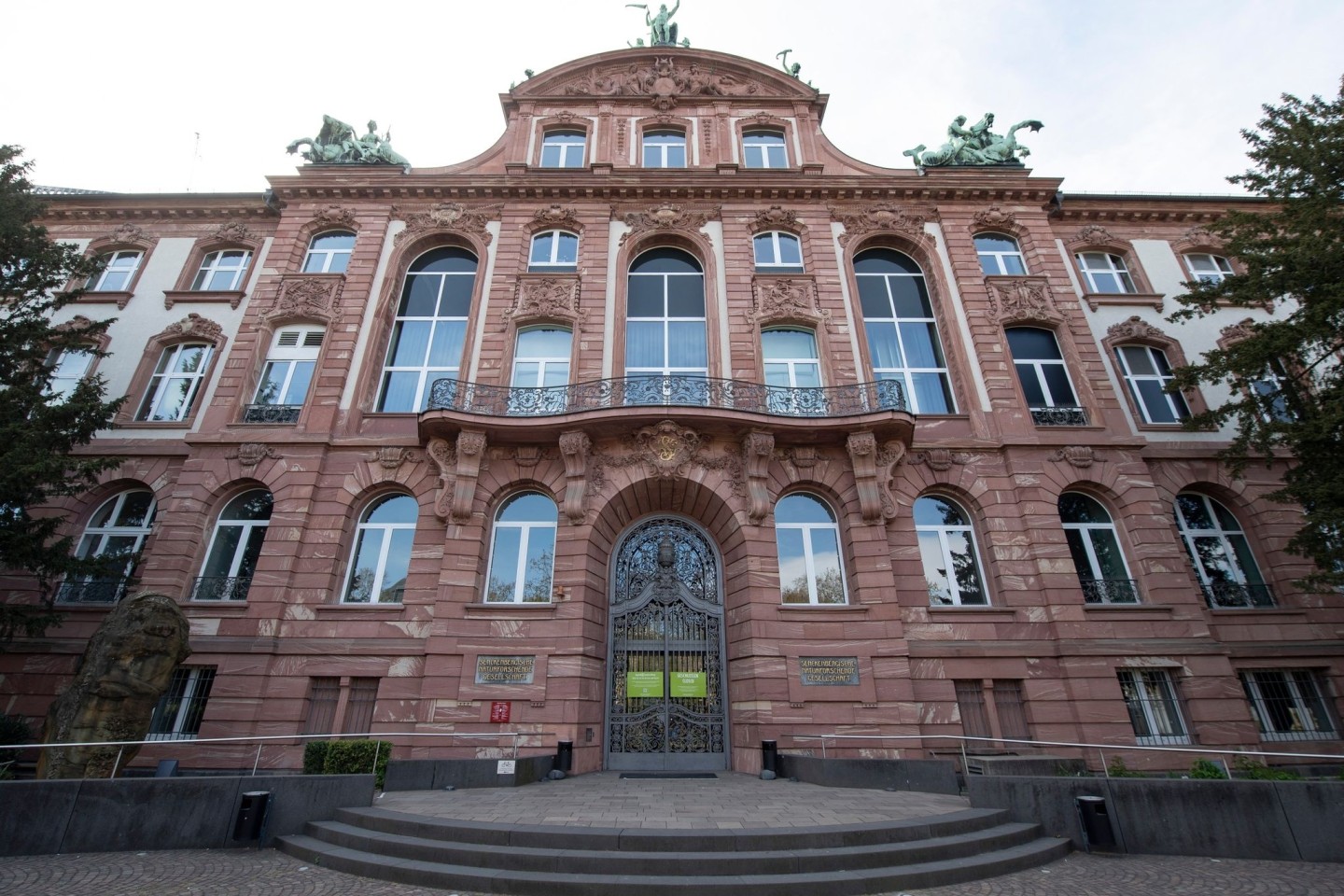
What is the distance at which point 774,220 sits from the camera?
19297mm

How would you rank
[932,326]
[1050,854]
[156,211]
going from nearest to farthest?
[1050,854]
[932,326]
[156,211]

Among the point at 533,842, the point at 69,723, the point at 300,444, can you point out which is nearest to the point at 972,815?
the point at 533,842

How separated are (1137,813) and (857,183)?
17.8 m

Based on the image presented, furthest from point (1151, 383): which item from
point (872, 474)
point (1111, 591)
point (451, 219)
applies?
point (451, 219)

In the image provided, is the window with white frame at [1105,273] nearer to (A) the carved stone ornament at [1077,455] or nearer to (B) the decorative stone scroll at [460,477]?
(A) the carved stone ornament at [1077,455]

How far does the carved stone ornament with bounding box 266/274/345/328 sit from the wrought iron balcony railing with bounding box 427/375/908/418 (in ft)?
17.2

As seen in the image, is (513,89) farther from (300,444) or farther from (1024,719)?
(1024,719)

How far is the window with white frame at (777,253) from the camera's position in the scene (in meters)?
18.8

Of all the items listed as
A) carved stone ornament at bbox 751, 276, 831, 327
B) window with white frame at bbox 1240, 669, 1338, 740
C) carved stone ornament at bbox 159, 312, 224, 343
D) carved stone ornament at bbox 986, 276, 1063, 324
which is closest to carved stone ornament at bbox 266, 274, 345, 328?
carved stone ornament at bbox 159, 312, 224, 343

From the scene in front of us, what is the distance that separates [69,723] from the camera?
977 cm

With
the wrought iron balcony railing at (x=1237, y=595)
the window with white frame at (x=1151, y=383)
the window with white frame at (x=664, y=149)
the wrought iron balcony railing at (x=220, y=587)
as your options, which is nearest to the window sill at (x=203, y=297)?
the wrought iron balcony railing at (x=220, y=587)

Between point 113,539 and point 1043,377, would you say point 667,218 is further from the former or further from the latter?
point 113,539

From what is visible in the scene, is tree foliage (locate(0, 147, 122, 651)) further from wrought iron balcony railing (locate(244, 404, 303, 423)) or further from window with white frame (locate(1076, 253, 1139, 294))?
window with white frame (locate(1076, 253, 1139, 294))

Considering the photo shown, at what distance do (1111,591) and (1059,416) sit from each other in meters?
4.79
